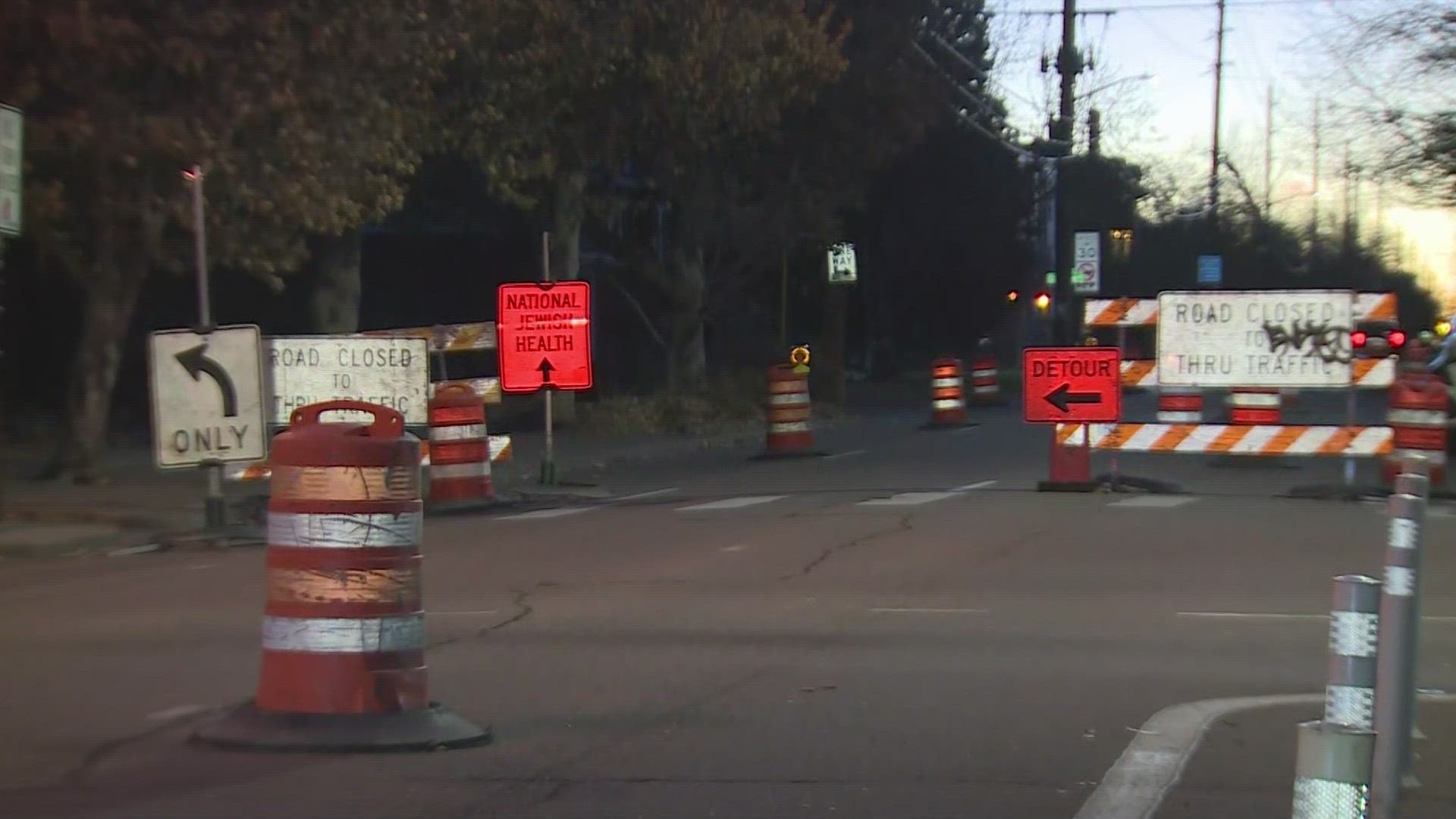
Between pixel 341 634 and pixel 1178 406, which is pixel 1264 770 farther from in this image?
pixel 1178 406

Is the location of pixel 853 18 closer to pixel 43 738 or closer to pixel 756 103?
pixel 756 103

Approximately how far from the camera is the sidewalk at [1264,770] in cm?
576

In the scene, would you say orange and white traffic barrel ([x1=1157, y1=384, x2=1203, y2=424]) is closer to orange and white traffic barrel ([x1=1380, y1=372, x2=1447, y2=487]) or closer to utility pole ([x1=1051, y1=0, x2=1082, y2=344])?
orange and white traffic barrel ([x1=1380, y1=372, x2=1447, y2=487])

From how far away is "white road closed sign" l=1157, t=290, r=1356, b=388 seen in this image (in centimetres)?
1590

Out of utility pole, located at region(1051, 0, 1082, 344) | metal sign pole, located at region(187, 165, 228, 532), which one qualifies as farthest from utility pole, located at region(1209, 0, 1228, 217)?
metal sign pole, located at region(187, 165, 228, 532)

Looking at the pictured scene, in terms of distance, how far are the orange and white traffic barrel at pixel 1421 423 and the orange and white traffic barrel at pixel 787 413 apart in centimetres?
854

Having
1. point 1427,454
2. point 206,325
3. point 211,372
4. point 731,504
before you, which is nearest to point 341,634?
point 211,372

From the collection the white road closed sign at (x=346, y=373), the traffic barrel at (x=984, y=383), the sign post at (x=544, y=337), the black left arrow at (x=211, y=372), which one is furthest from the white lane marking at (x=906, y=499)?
the traffic barrel at (x=984, y=383)

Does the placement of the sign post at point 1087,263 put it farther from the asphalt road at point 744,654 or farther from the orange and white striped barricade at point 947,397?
the asphalt road at point 744,654

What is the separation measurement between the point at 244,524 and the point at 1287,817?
10867mm

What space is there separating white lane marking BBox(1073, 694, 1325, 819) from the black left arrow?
29.5 ft

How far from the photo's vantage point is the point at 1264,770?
6.27 metres

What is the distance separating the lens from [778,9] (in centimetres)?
2534

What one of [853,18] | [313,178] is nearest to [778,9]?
[853,18]
